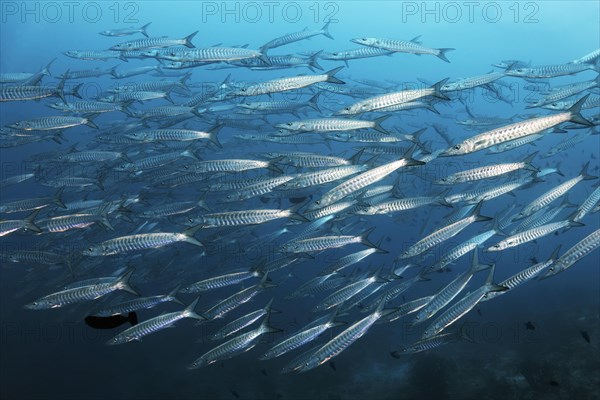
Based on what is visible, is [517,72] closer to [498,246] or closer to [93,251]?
[498,246]

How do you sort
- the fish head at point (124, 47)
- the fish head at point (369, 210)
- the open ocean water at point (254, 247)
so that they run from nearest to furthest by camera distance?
the open ocean water at point (254, 247), the fish head at point (369, 210), the fish head at point (124, 47)

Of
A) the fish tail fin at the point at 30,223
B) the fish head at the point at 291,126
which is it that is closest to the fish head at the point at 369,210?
the fish head at the point at 291,126

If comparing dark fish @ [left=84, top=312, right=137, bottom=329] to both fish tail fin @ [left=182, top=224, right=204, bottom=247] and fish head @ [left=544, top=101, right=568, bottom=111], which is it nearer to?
fish tail fin @ [left=182, top=224, right=204, bottom=247]


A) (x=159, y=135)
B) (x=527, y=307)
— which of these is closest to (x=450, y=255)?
(x=159, y=135)

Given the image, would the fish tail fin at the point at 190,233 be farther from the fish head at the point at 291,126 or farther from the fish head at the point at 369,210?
the fish head at the point at 369,210

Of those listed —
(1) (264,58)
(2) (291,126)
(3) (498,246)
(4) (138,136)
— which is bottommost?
(3) (498,246)

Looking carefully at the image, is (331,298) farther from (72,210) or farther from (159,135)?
(72,210)

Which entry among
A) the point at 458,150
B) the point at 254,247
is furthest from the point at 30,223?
the point at 458,150

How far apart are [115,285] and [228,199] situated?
7.07ft

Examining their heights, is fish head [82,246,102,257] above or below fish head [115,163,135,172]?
below

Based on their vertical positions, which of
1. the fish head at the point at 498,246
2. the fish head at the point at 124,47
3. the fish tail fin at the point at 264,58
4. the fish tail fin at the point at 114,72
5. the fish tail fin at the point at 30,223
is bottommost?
the fish head at the point at 498,246

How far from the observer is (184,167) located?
23.6 feet

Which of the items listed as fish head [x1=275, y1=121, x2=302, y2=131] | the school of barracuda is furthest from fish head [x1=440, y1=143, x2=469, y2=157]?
fish head [x1=275, y1=121, x2=302, y2=131]

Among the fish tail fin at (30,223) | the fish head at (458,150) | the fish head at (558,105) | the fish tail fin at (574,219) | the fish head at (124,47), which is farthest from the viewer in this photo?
the fish head at (124,47)
